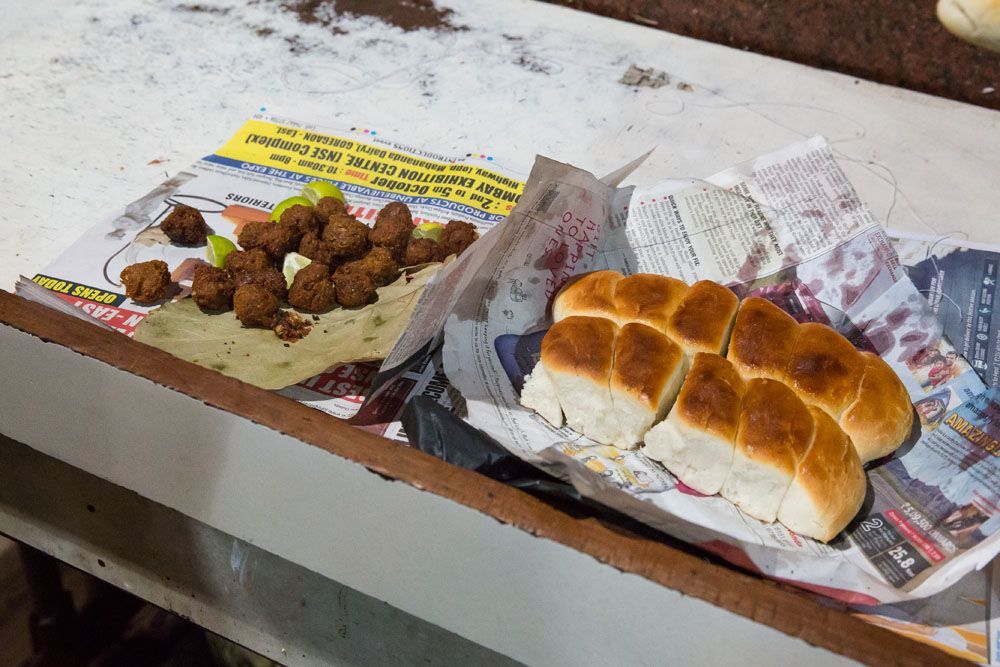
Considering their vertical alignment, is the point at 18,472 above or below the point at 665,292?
below

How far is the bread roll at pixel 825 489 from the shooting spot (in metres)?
0.93

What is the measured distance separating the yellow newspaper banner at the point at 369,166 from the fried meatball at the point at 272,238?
24 centimetres

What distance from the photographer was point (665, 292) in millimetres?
1116

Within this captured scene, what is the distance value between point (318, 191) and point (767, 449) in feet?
2.80

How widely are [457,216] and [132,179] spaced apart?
0.61 meters

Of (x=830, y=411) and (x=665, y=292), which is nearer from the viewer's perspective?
(x=830, y=411)

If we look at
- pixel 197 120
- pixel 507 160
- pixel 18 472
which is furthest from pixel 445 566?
pixel 197 120

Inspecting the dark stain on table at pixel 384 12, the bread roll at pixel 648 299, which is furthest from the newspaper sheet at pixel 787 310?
the dark stain on table at pixel 384 12

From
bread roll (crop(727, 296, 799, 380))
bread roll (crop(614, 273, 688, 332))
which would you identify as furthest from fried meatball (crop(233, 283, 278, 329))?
bread roll (crop(727, 296, 799, 380))

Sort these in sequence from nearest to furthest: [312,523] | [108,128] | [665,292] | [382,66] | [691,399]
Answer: [312,523] → [691,399] → [665,292] → [108,128] → [382,66]

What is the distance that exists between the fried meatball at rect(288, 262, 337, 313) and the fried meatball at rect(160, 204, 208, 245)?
228 mm

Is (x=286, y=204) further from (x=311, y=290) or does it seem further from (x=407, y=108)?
(x=407, y=108)

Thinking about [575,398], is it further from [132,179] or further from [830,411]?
[132,179]

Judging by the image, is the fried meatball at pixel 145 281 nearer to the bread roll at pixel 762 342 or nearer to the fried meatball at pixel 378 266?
the fried meatball at pixel 378 266
